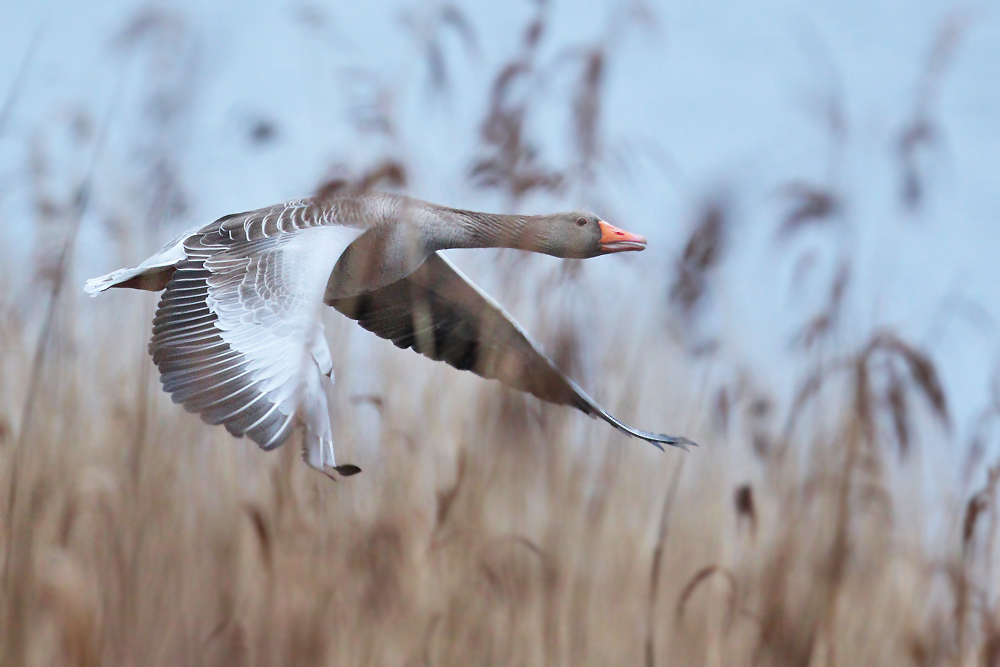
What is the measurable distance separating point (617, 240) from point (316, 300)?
1199mm

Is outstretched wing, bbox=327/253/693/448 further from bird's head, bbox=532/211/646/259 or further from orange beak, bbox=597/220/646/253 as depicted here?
orange beak, bbox=597/220/646/253

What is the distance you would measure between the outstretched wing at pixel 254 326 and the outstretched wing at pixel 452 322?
0.32 m

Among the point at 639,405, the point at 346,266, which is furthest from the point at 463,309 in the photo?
the point at 639,405

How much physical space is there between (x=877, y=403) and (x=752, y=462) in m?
0.55

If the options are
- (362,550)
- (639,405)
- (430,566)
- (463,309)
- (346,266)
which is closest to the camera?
(362,550)

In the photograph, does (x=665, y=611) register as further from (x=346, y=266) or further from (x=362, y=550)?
(x=346, y=266)

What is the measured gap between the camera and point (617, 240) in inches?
129

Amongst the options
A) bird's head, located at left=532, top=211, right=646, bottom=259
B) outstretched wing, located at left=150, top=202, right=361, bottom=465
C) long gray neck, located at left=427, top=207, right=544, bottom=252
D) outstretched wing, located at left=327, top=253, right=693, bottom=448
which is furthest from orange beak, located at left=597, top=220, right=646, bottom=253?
outstretched wing, located at left=150, top=202, right=361, bottom=465

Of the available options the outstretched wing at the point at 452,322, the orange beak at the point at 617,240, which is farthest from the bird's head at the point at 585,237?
the outstretched wing at the point at 452,322

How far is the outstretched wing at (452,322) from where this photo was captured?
3.22 meters

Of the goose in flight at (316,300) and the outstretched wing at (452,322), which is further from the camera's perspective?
the outstretched wing at (452,322)

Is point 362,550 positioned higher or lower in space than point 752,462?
lower

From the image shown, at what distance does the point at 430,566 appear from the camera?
2484mm

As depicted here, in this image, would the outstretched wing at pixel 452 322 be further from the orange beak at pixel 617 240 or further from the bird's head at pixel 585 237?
the orange beak at pixel 617 240
